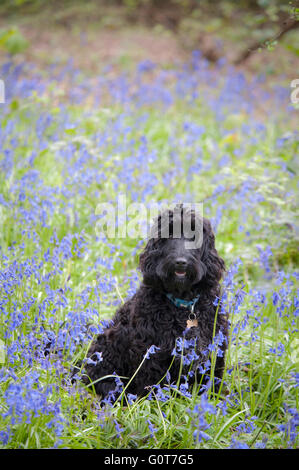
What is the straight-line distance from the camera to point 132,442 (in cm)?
294

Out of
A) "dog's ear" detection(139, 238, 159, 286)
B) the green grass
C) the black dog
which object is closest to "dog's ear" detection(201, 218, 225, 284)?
the black dog

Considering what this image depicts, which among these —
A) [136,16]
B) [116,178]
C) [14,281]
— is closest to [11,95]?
[116,178]

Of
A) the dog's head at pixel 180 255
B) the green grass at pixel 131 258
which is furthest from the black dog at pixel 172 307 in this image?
the green grass at pixel 131 258

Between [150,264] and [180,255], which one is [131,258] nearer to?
[150,264]

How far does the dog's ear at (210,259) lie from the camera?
3498 mm

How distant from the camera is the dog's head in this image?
3.35 m

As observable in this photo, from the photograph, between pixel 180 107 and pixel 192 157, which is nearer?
pixel 192 157

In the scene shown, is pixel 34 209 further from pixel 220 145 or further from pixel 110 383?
pixel 220 145

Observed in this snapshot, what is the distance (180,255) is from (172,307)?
39cm

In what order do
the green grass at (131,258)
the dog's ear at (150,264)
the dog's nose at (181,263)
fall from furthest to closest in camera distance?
the dog's ear at (150,264) → the dog's nose at (181,263) → the green grass at (131,258)

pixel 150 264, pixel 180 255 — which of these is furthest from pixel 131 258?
pixel 180 255

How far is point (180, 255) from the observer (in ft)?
11.1

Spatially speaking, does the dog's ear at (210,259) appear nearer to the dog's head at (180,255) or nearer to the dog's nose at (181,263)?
the dog's head at (180,255)
